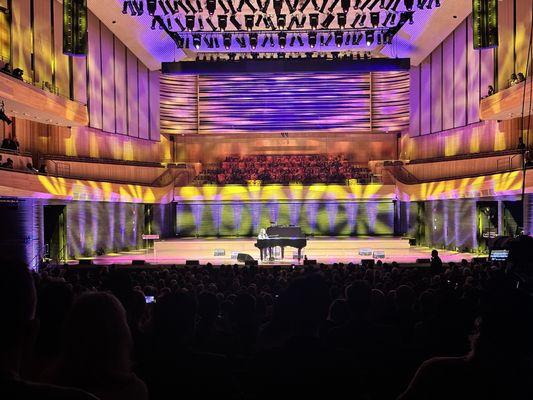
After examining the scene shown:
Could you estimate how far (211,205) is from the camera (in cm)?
2648

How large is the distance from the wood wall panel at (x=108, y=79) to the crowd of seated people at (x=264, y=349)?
2068 centimetres

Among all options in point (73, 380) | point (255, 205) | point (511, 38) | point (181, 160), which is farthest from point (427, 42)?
point (73, 380)

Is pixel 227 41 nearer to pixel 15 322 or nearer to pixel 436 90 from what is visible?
pixel 436 90

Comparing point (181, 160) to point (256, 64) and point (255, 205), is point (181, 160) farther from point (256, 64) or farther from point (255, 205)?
point (256, 64)

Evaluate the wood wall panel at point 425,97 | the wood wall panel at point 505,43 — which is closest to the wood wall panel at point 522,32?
the wood wall panel at point 505,43

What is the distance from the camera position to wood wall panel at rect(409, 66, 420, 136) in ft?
88.3

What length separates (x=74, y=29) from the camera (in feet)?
53.6

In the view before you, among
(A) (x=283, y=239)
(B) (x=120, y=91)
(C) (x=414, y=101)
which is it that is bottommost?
(A) (x=283, y=239)

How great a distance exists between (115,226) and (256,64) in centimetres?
874

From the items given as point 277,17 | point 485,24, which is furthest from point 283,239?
point 485,24

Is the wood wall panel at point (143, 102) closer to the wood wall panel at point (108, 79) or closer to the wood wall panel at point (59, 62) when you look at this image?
the wood wall panel at point (108, 79)

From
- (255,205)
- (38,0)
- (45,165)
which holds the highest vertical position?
(38,0)

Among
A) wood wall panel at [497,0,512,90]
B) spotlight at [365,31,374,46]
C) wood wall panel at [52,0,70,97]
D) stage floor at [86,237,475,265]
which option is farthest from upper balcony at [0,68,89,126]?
wood wall panel at [497,0,512,90]

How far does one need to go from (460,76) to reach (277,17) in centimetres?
928
